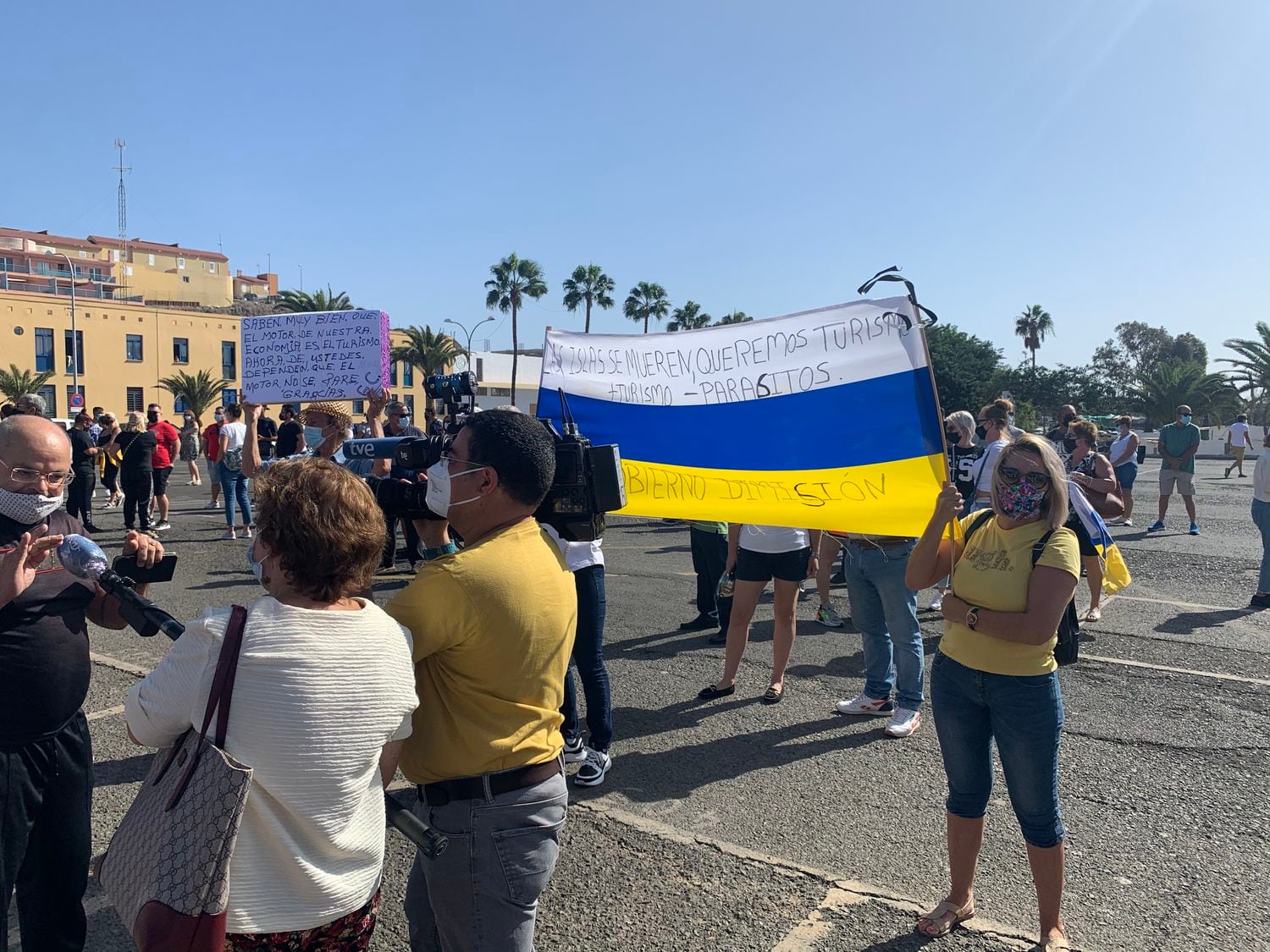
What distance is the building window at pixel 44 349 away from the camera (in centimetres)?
4828

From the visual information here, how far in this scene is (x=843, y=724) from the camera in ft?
16.9

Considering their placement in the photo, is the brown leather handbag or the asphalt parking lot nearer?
the brown leather handbag

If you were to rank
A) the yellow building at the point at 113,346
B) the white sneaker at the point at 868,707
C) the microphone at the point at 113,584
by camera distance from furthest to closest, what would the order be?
the yellow building at the point at 113,346
the white sneaker at the point at 868,707
the microphone at the point at 113,584

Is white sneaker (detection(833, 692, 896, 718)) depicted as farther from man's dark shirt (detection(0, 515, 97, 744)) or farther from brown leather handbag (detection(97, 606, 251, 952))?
brown leather handbag (detection(97, 606, 251, 952))

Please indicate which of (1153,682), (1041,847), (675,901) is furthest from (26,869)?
(1153,682)

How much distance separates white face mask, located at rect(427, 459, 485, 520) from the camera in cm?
220

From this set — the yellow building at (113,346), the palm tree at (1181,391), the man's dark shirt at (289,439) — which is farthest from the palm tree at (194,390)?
the palm tree at (1181,391)

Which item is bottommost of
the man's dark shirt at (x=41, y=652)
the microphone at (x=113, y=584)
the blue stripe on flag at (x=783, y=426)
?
the man's dark shirt at (x=41, y=652)

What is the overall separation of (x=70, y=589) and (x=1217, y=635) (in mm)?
8033

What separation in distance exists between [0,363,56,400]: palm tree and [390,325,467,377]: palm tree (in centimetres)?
1925

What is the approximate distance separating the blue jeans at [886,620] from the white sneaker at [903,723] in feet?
0.15

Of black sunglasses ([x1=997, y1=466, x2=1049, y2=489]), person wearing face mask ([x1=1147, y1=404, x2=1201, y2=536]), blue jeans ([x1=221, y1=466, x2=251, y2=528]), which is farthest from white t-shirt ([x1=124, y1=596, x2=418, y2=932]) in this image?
person wearing face mask ([x1=1147, y1=404, x2=1201, y2=536])

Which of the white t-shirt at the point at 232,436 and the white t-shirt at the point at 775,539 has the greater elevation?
the white t-shirt at the point at 232,436

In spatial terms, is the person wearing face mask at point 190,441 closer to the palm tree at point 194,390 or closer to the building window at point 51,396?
the palm tree at point 194,390
